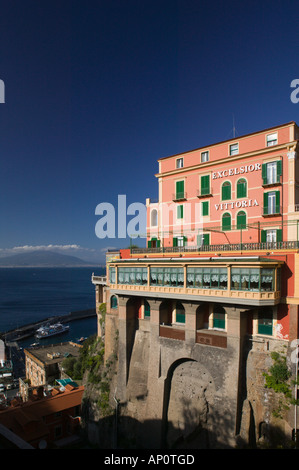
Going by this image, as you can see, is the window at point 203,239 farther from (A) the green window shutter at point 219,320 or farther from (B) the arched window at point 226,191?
(A) the green window shutter at point 219,320

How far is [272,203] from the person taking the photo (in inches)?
896

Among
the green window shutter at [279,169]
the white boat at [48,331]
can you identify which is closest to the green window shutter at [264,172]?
the green window shutter at [279,169]

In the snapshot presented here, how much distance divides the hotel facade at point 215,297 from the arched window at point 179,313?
9cm

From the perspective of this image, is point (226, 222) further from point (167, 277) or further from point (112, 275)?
point (112, 275)

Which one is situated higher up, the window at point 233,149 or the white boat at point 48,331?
the window at point 233,149

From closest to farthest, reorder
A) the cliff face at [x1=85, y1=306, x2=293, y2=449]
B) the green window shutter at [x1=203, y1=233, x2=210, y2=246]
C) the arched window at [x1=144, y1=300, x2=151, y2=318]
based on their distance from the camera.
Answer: the cliff face at [x1=85, y1=306, x2=293, y2=449], the green window shutter at [x1=203, y1=233, x2=210, y2=246], the arched window at [x1=144, y1=300, x2=151, y2=318]

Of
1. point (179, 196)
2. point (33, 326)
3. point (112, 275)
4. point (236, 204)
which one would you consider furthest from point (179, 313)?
point (33, 326)

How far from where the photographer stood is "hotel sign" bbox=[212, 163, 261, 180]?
23727 millimetres

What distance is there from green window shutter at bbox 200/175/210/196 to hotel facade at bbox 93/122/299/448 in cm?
10

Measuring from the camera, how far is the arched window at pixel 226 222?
2492cm

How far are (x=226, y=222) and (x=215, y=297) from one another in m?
7.47

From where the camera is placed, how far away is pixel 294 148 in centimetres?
2177

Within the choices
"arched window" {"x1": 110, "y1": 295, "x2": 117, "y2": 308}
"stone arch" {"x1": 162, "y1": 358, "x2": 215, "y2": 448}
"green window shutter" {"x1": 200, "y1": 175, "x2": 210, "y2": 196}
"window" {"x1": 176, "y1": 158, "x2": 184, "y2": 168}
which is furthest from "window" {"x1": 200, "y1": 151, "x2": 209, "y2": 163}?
"stone arch" {"x1": 162, "y1": 358, "x2": 215, "y2": 448}

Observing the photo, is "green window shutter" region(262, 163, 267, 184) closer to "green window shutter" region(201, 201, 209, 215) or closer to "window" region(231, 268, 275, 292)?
"green window shutter" region(201, 201, 209, 215)
